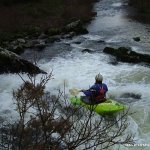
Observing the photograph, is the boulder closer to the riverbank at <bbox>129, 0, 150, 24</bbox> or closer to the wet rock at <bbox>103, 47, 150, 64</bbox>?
the wet rock at <bbox>103, 47, 150, 64</bbox>

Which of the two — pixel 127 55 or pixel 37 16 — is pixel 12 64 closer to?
pixel 127 55

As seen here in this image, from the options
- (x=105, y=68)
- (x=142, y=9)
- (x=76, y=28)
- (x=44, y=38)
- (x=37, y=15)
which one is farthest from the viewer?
(x=142, y=9)

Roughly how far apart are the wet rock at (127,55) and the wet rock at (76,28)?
3.69 metres

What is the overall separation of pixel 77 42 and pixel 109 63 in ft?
11.0

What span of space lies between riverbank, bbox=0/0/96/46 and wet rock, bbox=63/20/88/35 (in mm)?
544

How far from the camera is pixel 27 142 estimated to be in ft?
14.4

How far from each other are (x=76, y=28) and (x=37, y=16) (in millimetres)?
3623

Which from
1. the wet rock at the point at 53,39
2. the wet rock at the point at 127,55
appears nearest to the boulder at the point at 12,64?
the wet rock at the point at 127,55

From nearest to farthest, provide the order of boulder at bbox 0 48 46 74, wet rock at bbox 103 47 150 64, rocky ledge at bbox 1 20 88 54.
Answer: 1. boulder at bbox 0 48 46 74
2. wet rock at bbox 103 47 150 64
3. rocky ledge at bbox 1 20 88 54

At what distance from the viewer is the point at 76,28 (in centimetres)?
1911

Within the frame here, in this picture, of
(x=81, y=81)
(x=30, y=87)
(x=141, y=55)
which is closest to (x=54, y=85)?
(x=81, y=81)

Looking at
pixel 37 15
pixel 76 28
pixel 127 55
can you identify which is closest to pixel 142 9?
pixel 76 28

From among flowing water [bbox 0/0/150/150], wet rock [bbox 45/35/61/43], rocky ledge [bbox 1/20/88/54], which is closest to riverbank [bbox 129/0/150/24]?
flowing water [bbox 0/0/150/150]

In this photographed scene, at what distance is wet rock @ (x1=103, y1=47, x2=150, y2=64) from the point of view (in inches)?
555
